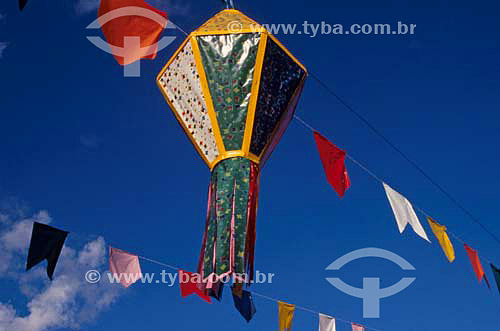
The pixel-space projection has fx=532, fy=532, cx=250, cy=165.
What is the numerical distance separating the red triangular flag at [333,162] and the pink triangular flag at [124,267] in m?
2.89

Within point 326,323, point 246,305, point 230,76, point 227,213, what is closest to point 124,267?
point 246,305

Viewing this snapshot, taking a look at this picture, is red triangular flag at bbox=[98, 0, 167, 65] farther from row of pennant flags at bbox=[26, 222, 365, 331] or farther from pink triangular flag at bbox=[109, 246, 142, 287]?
pink triangular flag at bbox=[109, 246, 142, 287]

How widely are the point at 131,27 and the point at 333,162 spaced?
2862 millimetres

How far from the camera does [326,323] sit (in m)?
8.21

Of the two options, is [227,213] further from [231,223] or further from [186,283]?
[186,283]

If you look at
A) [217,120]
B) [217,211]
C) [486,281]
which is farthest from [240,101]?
[486,281]

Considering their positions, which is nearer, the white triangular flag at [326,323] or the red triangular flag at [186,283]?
the red triangular flag at [186,283]

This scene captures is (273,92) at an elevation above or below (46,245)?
above

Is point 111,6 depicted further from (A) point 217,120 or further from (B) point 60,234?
(B) point 60,234

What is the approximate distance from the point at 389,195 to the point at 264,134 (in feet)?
9.36

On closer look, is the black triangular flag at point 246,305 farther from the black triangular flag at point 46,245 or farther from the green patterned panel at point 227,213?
the green patterned panel at point 227,213

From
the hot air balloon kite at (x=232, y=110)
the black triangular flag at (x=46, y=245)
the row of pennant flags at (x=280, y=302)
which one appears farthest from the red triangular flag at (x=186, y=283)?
the hot air balloon kite at (x=232, y=110)

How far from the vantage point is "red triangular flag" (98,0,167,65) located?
4.76m

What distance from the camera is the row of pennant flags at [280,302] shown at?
6.08 metres
